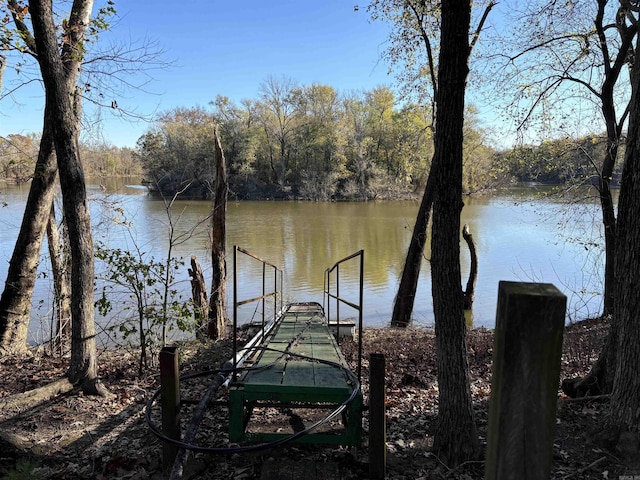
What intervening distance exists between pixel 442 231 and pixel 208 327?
6252 millimetres

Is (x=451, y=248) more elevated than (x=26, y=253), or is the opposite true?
(x=451, y=248)

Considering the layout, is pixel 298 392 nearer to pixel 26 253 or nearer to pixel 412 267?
pixel 26 253

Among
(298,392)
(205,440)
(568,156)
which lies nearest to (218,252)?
(205,440)

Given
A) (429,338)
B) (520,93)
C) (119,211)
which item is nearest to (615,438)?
(429,338)

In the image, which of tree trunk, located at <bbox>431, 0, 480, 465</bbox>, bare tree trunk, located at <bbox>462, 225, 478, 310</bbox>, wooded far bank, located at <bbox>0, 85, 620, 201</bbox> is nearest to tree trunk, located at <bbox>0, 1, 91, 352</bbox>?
tree trunk, located at <bbox>431, 0, 480, 465</bbox>

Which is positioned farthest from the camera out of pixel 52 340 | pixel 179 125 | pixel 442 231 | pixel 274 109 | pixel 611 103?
pixel 274 109

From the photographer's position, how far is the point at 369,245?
2159cm

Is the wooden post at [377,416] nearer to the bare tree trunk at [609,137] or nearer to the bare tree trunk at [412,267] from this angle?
the bare tree trunk at [609,137]

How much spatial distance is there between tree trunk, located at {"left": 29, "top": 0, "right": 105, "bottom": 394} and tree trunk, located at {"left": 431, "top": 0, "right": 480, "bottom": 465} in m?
3.42

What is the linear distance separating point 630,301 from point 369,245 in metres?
18.4

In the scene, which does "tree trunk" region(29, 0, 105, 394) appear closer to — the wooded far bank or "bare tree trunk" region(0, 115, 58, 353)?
"bare tree trunk" region(0, 115, 58, 353)

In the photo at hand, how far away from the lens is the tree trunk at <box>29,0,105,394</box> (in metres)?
4.19

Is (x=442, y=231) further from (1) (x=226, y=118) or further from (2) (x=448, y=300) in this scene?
(1) (x=226, y=118)

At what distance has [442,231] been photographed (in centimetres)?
346
